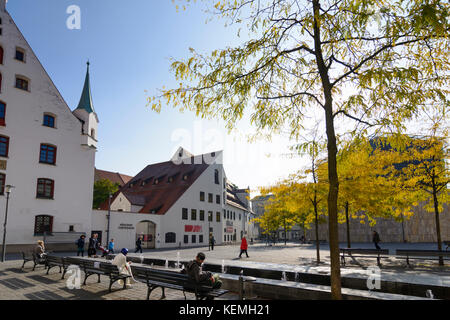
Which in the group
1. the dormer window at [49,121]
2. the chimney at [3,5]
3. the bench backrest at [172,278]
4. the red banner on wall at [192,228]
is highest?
the chimney at [3,5]

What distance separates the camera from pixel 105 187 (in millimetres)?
49281

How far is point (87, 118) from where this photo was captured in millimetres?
32250

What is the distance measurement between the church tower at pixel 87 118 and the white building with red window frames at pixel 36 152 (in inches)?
5.8

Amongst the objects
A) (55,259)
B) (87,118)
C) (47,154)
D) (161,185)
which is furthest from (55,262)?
(161,185)

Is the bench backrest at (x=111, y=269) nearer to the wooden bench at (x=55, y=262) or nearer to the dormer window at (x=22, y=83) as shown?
the wooden bench at (x=55, y=262)

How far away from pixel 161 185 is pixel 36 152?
22369 mm

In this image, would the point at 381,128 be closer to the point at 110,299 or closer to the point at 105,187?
the point at 110,299

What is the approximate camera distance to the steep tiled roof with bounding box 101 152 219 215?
1681 inches

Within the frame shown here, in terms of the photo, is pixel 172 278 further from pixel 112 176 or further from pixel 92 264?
pixel 112 176

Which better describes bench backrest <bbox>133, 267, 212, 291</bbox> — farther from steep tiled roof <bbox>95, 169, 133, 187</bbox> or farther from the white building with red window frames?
steep tiled roof <bbox>95, 169, 133, 187</bbox>

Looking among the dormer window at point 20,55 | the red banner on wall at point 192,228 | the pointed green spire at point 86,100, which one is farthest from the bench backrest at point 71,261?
the red banner on wall at point 192,228

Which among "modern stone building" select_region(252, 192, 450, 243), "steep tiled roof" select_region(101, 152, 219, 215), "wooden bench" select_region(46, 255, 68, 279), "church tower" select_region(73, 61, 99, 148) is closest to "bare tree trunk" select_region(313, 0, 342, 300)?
"wooden bench" select_region(46, 255, 68, 279)

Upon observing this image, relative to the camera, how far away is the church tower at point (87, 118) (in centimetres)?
3115

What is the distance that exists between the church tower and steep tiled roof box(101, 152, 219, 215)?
13.3m
